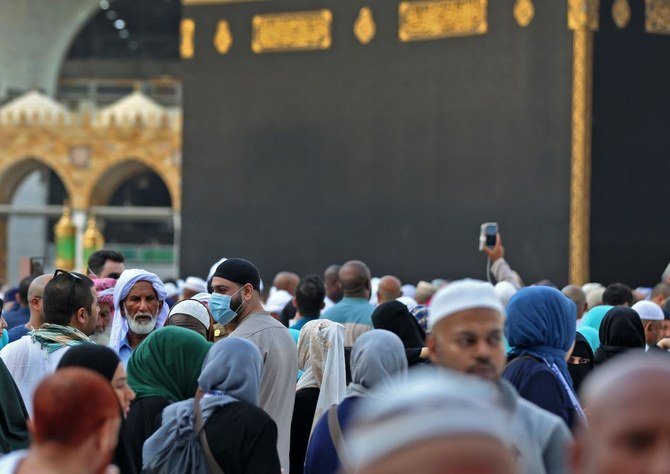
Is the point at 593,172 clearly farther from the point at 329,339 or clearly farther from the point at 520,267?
the point at 329,339

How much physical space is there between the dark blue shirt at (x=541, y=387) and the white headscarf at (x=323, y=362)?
3.89 ft

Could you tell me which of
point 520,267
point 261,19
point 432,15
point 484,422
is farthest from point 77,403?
point 261,19

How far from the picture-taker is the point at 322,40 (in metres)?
13.7

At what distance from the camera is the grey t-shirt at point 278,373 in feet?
12.8

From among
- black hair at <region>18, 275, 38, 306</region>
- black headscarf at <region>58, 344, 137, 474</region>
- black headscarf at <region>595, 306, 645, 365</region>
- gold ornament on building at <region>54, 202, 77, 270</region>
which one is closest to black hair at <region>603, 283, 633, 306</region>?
black headscarf at <region>595, 306, 645, 365</region>

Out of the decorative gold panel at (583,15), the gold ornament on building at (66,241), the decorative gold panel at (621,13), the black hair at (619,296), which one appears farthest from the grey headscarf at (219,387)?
the gold ornament on building at (66,241)

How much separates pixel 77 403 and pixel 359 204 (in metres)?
11.2

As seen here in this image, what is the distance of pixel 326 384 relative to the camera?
425cm

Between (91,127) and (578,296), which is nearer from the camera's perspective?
(578,296)

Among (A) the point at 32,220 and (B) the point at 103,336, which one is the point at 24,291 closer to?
(B) the point at 103,336

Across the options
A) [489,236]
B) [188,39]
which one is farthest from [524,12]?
[489,236]

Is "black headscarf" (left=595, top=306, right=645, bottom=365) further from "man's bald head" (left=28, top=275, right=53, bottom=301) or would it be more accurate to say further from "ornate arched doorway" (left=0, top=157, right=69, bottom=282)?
"ornate arched doorway" (left=0, top=157, right=69, bottom=282)

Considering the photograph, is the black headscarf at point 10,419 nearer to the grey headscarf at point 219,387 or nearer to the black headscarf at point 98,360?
the grey headscarf at point 219,387

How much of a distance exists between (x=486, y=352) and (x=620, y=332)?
2271mm
